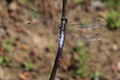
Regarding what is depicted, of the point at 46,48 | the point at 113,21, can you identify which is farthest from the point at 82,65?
the point at 113,21

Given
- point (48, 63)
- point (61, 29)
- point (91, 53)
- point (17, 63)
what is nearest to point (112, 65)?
point (91, 53)

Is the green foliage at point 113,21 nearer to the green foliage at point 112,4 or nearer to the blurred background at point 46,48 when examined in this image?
the blurred background at point 46,48

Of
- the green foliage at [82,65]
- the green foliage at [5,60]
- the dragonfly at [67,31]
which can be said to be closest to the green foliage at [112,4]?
the green foliage at [82,65]

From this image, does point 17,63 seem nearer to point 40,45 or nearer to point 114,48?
point 40,45

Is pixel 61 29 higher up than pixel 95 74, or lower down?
higher up

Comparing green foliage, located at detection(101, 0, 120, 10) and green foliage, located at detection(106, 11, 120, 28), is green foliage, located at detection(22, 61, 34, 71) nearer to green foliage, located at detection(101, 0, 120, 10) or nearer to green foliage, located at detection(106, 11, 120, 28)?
green foliage, located at detection(106, 11, 120, 28)

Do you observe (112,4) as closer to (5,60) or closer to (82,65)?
(82,65)

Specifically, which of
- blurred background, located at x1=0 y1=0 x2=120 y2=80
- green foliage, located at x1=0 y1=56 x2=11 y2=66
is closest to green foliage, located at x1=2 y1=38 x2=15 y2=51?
blurred background, located at x1=0 y1=0 x2=120 y2=80

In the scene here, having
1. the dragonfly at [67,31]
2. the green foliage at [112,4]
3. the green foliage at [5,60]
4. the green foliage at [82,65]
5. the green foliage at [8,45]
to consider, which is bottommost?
the green foliage at [82,65]
